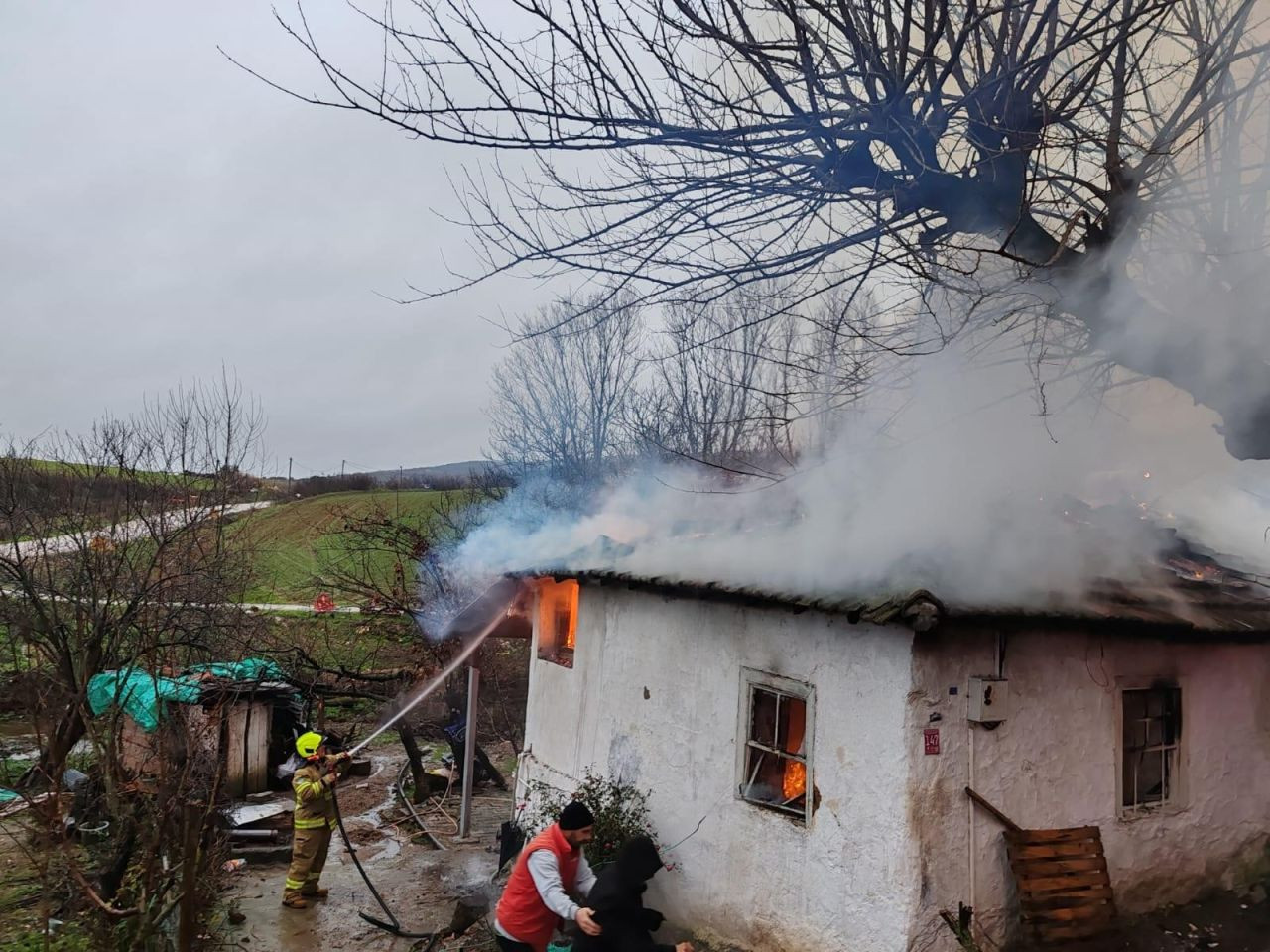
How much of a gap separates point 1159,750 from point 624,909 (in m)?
5.75

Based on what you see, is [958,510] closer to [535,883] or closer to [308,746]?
[535,883]

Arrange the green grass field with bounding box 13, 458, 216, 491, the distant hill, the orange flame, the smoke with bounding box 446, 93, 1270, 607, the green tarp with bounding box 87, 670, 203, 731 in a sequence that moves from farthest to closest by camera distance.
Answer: the distant hill → the green grass field with bounding box 13, 458, 216, 491 → the green tarp with bounding box 87, 670, 203, 731 → the orange flame → the smoke with bounding box 446, 93, 1270, 607

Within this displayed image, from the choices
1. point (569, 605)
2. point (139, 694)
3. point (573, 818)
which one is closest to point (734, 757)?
point (573, 818)

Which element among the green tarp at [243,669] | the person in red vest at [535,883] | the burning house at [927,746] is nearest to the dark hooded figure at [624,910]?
the person in red vest at [535,883]

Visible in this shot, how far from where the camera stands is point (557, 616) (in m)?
11.7

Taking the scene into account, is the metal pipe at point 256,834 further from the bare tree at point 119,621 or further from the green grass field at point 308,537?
the green grass field at point 308,537

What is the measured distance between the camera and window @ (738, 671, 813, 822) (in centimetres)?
735

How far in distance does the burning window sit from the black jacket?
19.3ft

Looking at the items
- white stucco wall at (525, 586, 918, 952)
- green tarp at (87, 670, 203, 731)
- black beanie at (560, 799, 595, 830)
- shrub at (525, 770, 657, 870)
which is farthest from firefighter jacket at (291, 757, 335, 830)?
black beanie at (560, 799, 595, 830)

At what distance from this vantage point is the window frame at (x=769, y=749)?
6.95 meters

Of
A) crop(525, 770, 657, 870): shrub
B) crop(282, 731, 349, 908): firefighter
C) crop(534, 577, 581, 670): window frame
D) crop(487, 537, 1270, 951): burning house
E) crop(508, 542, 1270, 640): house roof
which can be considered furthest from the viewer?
crop(534, 577, 581, 670): window frame

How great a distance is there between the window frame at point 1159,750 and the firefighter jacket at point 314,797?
27.4 feet

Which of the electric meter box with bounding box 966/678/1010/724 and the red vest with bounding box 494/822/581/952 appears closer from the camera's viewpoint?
the red vest with bounding box 494/822/581/952

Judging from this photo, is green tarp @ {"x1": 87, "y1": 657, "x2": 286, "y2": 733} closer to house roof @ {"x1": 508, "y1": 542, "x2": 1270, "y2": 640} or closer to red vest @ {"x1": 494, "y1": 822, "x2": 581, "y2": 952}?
house roof @ {"x1": 508, "y1": 542, "x2": 1270, "y2": 640}
